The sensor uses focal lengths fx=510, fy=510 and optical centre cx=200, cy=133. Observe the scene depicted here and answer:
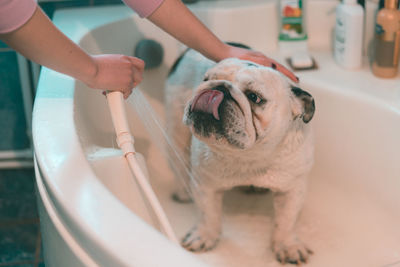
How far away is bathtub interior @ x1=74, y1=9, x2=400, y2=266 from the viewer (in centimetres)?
126

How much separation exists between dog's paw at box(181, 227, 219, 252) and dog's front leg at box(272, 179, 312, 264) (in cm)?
15

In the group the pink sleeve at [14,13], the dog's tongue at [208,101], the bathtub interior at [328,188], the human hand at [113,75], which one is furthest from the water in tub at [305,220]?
the pink sleeve at [14,13]

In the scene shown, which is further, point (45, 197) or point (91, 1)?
point (91, 1)

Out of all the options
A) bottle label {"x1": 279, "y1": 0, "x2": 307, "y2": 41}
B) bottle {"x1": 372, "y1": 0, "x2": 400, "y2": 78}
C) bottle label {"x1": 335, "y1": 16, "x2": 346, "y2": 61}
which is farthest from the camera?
bottle label {"x1": 279, "y1": 0, "x2": 307, "y2": 41}

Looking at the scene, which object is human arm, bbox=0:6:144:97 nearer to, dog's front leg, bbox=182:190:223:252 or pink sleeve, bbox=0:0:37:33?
pink sleeve, bbox=0:0:37:33

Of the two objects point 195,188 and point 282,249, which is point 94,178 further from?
point 282,249

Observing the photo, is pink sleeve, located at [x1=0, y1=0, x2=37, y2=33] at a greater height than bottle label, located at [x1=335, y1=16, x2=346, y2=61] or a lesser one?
greater

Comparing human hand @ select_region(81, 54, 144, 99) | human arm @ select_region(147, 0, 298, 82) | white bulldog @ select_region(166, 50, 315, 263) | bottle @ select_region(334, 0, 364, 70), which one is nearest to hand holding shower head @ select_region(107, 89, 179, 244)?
human hand @ select_region(81, 54, 144, 99)

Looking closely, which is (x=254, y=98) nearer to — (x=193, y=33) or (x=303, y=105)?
(x=303, y=105)

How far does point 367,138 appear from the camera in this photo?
1.35 metres

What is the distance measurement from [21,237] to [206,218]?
634 mm

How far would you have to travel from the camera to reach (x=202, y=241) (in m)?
1.29

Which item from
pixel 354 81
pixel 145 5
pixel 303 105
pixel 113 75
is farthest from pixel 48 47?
pixel 354 81

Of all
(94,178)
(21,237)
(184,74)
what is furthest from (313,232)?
(21,237)
